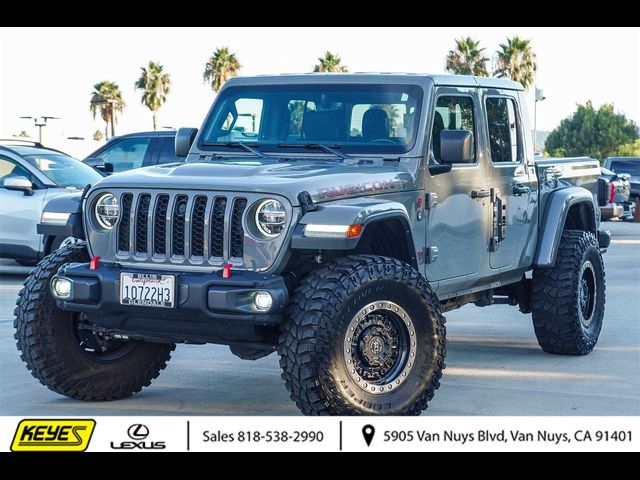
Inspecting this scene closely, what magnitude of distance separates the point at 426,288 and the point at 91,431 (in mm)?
1972

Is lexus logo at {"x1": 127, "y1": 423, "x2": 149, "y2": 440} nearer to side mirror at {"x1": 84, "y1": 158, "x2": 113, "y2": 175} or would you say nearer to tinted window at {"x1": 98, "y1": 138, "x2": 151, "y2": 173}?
side mirror at {"x1": 84, "y1": 158, "x2": 113, "y2": 175}

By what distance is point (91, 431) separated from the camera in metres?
6.19

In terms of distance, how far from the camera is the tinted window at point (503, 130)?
28.2 ft

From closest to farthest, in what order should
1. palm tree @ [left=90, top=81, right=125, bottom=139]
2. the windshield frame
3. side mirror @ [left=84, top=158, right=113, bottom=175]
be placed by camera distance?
the windshield frame → side mirror @ [left=84, top=158, right=113, bottom=175] → palm tree @ [left=90, top=81, right=125, bottom=139]

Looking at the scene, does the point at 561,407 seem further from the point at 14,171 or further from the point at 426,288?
the point at 14,171

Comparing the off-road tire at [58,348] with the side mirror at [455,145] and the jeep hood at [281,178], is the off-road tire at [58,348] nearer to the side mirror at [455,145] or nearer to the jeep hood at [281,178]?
the jeep hood at [281,178]

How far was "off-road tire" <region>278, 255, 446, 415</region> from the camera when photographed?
6.22 m

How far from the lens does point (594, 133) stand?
7856 cm

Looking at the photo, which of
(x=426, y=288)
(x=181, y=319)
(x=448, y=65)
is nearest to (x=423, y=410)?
(x=426, y=288)

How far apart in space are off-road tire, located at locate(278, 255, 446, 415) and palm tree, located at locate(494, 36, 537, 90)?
5474 centimetres

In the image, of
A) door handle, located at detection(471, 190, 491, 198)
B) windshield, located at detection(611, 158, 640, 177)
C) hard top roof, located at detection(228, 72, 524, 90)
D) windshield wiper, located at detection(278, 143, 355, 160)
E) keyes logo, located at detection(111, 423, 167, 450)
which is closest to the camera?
keyes logo, located at detection(111, 423, 167, 450)

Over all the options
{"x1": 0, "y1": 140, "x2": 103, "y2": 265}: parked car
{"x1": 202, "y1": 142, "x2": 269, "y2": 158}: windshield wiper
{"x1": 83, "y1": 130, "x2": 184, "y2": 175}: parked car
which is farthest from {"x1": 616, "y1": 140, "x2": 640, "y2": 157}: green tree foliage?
{"x1": 202, "y1": 142, "x2": 269, "y2": 158}: windshield wiper

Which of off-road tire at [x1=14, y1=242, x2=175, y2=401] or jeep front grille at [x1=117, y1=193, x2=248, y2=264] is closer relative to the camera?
jeep front grille at [x1=117, y1=193, x2=248, y2=264]

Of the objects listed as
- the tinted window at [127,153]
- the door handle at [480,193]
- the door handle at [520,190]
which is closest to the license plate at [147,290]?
the door handle at [480,193]
